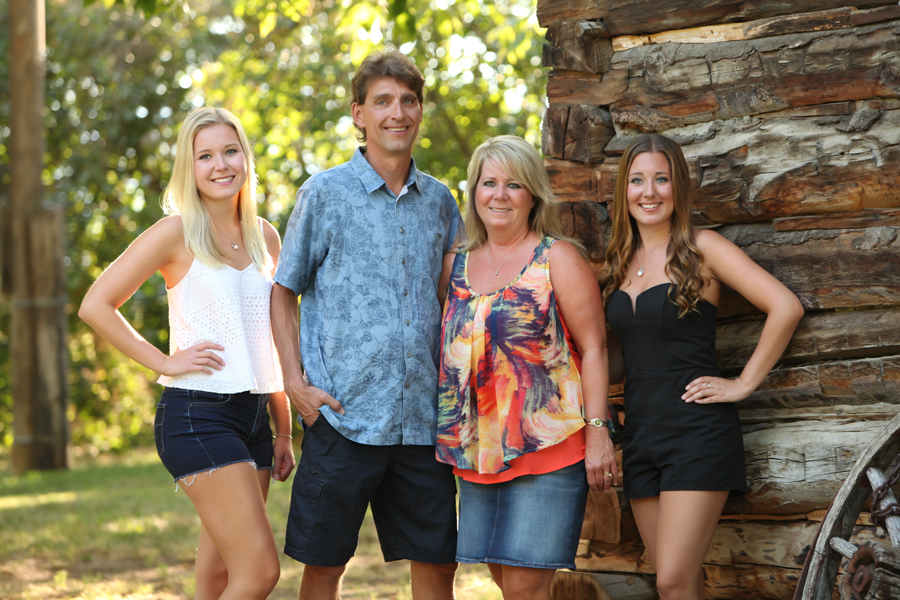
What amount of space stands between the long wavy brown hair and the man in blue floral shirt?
0.72 metres

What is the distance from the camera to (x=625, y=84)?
3.61m

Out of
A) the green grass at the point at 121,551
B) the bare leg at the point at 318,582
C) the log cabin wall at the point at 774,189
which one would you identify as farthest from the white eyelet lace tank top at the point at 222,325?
the green grass at the point at 121,551

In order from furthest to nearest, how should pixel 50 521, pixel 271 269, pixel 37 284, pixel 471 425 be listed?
pixel 37 284 → pixel 50 521 → pixel 271 269 → pixel 471 425

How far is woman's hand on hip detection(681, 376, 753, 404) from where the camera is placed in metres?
2.98

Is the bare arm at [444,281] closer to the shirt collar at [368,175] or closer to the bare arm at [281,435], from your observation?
the shirt collar at [368,175]

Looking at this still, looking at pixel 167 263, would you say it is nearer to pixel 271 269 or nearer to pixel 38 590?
pixel 271 269

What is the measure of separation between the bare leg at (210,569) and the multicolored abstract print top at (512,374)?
876mm

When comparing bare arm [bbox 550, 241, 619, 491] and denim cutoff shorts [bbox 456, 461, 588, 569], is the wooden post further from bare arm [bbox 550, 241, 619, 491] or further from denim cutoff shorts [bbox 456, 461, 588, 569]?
bare arm [bbox 550, 241, 619, 491]

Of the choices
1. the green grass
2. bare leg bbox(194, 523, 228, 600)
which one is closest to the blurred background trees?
the green grass

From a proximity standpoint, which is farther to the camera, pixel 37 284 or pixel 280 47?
pixel 280 47

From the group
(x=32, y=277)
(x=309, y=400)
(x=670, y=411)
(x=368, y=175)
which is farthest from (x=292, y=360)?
(x=32, y=277)

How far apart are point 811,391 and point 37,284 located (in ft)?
30.9

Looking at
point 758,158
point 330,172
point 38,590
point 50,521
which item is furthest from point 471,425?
point 50,521

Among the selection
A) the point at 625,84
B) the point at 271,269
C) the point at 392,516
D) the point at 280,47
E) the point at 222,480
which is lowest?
the point at 392,516
